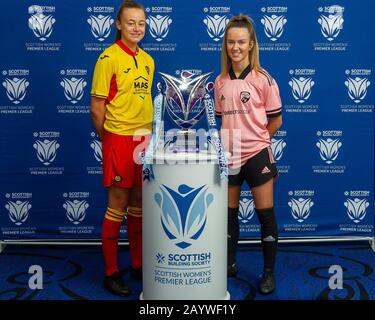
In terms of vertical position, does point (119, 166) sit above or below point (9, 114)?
Result: below

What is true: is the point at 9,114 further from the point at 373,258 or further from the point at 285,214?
the point at 373,258

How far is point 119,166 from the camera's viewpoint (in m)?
2.74

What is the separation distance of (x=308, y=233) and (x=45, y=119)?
2.06 m

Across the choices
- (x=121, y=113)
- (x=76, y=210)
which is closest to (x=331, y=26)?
(x=121, y=113)

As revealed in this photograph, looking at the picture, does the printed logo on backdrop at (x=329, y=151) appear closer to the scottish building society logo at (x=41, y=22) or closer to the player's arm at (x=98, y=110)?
the player's arm at (x=98, y=110)

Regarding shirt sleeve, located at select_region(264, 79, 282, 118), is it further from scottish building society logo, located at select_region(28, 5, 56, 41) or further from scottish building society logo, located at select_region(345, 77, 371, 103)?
scottish building society logo, located at select_region(28, 5, 56, 41)

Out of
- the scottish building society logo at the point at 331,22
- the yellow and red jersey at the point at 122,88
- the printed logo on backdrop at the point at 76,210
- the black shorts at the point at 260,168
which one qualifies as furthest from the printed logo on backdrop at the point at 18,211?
the scottish building society logo at the point at 331,22

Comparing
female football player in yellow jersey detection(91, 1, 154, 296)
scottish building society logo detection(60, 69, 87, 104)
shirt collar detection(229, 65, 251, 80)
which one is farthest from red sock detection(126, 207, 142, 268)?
scottish building society logo detection(60, 69, 87, 104)

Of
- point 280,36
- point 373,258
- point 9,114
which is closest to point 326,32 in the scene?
point 280,36

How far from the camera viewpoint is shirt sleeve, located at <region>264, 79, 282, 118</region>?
272 centimetres

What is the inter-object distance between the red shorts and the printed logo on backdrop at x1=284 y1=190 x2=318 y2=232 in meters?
1.40

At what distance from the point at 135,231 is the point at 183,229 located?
0.63 m

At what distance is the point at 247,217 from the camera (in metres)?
3.75

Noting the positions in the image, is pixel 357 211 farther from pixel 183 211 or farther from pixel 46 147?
pixel 46 147
